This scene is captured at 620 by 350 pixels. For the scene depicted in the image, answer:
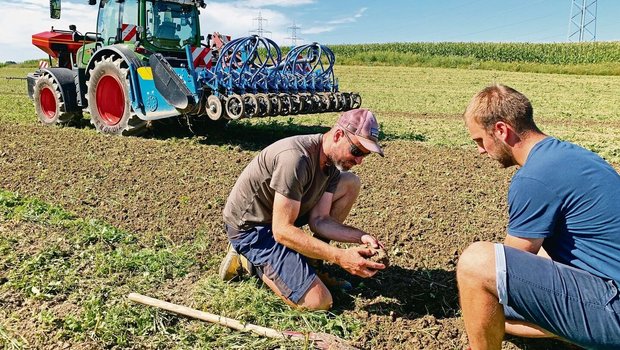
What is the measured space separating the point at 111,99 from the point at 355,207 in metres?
5.53

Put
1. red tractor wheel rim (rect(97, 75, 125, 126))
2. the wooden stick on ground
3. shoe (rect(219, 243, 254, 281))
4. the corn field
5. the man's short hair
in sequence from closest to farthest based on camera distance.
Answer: the man's short hair → the wooden stick on ground → shoe (rect(219, 243, 254, 281)) → red tractor wheel rim (rect(97, 75, 125, 126)) → the corn field

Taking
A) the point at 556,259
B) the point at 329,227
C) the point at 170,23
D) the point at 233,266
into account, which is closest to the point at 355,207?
the point at 329,227

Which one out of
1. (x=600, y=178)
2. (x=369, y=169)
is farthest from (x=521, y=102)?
(x=369, y=169)

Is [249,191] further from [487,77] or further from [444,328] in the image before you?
[487,77]

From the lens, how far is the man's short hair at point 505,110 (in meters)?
2.58

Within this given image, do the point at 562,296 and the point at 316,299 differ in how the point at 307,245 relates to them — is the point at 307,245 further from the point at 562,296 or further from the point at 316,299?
the point at 562,296

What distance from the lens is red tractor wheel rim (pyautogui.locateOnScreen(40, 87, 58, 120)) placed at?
10.4 meters

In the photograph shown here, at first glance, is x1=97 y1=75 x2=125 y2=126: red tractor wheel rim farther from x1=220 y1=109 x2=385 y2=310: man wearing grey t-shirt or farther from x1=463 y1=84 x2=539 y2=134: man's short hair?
x1=463 y1=84 x2=539 y2=134: man's short hair

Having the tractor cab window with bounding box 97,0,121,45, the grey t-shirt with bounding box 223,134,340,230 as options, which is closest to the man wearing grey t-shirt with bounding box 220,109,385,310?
the grey t-shirt with bounding box 223,134,340,230

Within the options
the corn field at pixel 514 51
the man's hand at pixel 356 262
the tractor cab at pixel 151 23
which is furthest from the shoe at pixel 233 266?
the corn field at pixel 514 51

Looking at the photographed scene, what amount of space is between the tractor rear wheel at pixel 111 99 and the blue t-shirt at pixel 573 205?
7.13 m

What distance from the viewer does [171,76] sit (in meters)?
7.79

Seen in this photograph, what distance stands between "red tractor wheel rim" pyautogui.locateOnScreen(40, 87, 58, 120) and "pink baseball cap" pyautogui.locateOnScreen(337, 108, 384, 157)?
872 cm

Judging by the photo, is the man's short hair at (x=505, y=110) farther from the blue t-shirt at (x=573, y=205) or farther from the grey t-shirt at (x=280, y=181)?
the grey t-shirt at (x=280, y=181)
